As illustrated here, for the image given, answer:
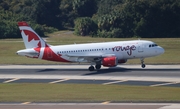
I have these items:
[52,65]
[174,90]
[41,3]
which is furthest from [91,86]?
[41,3]

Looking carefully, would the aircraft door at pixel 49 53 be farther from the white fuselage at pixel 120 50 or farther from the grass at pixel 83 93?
the grass at pixel 83 93

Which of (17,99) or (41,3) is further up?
(41,3)

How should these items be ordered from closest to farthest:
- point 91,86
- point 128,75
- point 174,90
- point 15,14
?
point 174,90
point 91,86
point 128,75
point 15,14

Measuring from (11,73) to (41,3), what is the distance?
288 feet

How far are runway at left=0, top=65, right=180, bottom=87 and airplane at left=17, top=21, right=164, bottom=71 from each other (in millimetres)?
1203

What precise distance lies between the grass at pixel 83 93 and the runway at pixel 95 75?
10.3ft

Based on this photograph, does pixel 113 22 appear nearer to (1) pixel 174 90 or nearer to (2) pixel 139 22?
(2) pixel 139 22

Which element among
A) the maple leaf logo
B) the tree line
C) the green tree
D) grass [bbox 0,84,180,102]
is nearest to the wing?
the maple leaf logo

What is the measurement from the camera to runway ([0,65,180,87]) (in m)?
48.4

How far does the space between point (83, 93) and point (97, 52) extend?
1828cm

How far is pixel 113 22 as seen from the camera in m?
117

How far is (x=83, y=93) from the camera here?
40.8 metres

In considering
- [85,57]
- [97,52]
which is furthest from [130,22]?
[85,57]

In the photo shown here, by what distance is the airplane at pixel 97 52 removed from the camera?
57938mm
